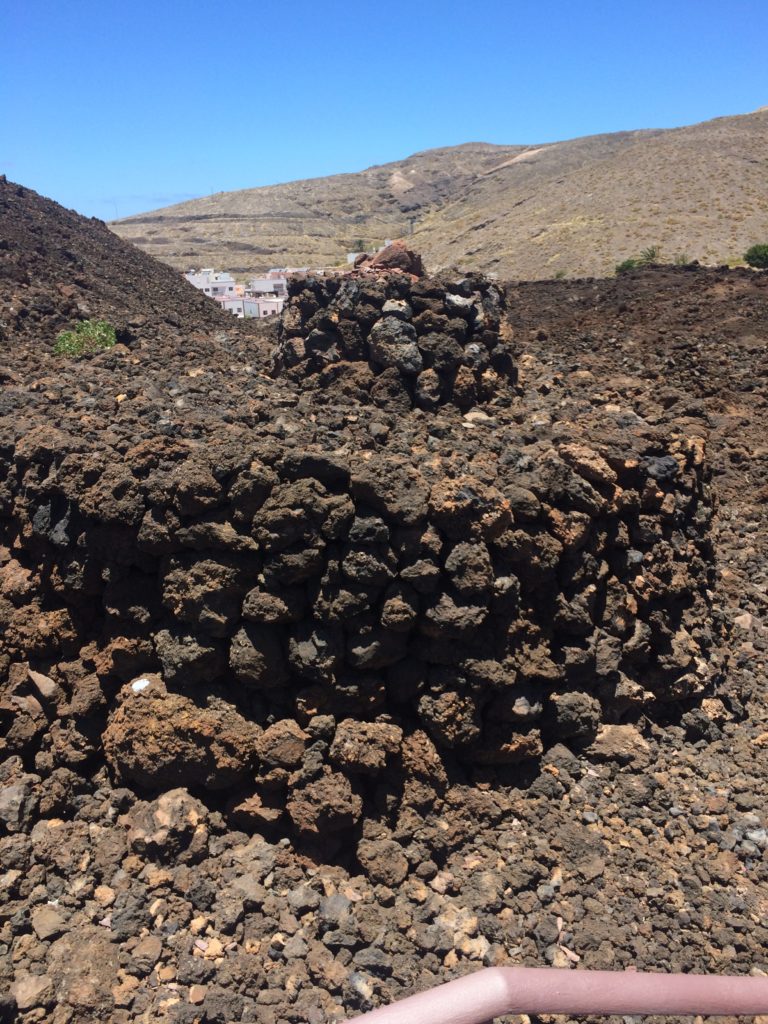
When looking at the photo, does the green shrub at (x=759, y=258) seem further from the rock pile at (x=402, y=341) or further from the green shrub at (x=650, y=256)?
the rock pile at (x=402, y=341)

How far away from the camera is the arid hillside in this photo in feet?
123

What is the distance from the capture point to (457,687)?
14.8 feet

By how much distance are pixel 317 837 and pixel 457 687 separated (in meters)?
1.19

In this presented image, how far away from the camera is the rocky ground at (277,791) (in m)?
3.78

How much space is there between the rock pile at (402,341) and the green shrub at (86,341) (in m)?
3.27

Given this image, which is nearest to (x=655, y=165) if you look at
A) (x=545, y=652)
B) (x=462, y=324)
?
(x=462, y=324)

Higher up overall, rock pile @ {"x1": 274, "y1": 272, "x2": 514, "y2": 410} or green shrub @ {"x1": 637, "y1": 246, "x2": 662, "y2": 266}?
green shrub @ {"x1": 637, "y1": 246, "x2": 662, "y2": 266}

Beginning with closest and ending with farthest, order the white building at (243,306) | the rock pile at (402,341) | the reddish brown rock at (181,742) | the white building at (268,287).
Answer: the reddish brown rock at (181,742) → the rock pile at (402,341) → the white building at (243,306) → the white building at (268,287)

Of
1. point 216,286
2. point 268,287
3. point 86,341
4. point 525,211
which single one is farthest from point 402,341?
point 525,211

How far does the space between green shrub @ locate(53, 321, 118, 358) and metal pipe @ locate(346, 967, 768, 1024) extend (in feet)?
31.2

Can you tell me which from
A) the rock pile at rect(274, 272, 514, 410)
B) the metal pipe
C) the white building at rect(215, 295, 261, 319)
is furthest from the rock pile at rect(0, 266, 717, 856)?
the white building at rect(215, 295, 261, 319)

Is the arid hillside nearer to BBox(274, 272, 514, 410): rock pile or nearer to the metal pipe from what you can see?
BBox(274, 272, 514, 410): rock pile

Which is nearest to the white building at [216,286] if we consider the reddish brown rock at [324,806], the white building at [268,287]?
the white building at [268,287]

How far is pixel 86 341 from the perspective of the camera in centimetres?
1016
